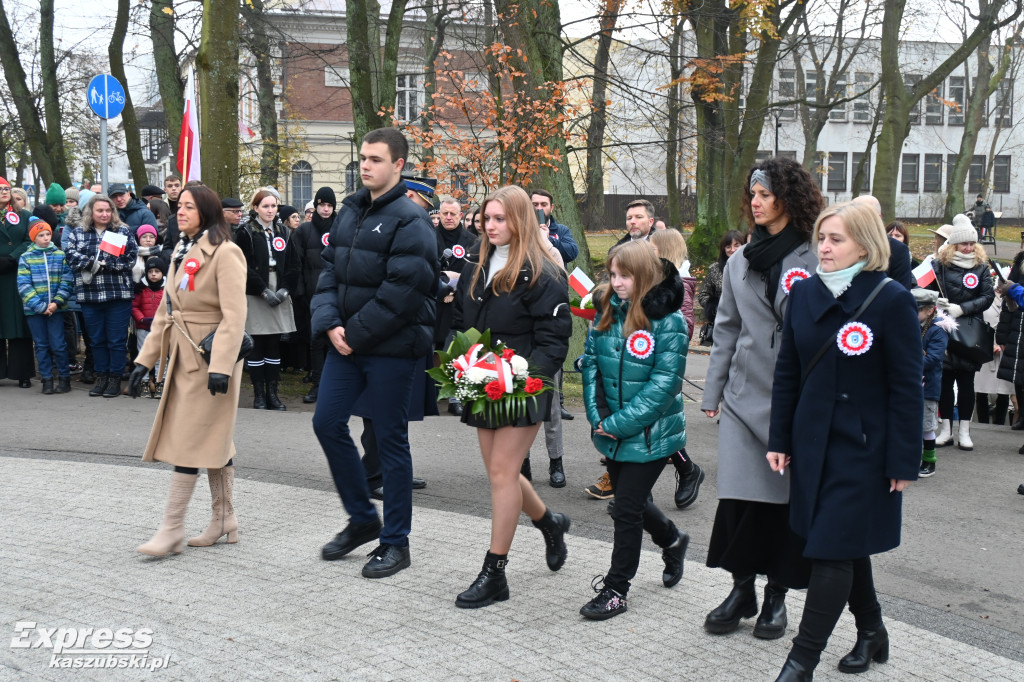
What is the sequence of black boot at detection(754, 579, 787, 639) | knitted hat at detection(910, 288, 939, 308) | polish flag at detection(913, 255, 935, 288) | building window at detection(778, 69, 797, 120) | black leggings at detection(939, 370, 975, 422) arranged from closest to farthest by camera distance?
1. black boot at detection(754, 579, 787, 639)
2. knitted hat at detection(910, 288, 939, 308)
3. polish flag at detection(913, 255, 935, 288)
4. black leggings at detection(939, 370, 975, 422)
5. building window at detection(778, 69, 797, 120)

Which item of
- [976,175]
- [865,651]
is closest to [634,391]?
[865,651]

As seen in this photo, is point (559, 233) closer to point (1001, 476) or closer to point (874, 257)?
point (1001, 476)

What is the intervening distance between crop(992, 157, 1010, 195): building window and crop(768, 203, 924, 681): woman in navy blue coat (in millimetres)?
66118

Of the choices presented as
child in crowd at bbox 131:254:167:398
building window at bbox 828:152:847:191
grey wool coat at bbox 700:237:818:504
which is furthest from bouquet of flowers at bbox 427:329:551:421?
building window at bbox 828:152:847:191

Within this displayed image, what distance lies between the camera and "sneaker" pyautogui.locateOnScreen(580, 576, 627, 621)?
4.95 m

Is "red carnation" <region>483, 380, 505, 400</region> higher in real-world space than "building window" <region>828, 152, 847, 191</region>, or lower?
lower

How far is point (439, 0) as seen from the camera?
2375cm

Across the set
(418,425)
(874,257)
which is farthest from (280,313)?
(874,257)

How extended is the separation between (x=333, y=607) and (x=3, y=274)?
8367mm

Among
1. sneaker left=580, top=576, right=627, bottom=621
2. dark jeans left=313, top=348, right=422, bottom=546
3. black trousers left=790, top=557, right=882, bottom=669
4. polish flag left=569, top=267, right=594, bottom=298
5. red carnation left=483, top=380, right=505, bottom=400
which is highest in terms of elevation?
polish flag left=569, top=267, right=594, bottom=298

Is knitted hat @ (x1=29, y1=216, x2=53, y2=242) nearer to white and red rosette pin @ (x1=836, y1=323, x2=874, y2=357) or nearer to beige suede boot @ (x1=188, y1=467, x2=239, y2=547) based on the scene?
beige suede boot @ (x1=188, y1=467, x2=239, y2=547)

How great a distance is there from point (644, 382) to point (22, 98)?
2014 centimetres

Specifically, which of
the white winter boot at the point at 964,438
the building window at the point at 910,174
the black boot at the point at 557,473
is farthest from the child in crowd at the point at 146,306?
the building window at the point at 910,174

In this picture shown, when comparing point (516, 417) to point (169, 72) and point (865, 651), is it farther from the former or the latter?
point (169, 72)
